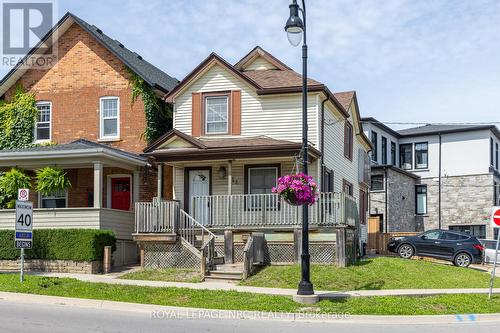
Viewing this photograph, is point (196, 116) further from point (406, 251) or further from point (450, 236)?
point (450, 236)

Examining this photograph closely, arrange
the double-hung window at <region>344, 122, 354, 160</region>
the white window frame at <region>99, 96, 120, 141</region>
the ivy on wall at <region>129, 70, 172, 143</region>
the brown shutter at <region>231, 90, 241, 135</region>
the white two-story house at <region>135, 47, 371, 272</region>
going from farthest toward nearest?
the double-hung window at <region>344, 122, 354, 160</region>, the white window frame at <region>99, 96, 120, 141</region>, the ivy on wall at <region>129, 70, 172, 143</region>, the brown shutter at <region>231, 90, 241, 135</region>, the white two-story house at <region>135, 47, 371, 272</region>

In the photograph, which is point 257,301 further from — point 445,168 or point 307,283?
point 445,168

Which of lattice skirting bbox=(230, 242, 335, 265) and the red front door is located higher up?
the red front door

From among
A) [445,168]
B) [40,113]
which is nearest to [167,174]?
[40,113]

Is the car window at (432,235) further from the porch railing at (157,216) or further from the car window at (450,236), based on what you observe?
the porch railing at (157,216)

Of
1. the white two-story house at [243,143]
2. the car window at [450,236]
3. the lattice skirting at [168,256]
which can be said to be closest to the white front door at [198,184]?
the white two-story house at [243,143]

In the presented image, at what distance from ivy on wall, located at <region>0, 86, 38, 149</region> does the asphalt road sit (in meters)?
14.2

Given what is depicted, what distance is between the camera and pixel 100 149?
880 inches

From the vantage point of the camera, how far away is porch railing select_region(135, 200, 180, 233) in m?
21.3

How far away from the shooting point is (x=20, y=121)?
27141 mm

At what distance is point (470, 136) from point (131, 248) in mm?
30403

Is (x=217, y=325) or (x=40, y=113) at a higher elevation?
(x=40, y=113)

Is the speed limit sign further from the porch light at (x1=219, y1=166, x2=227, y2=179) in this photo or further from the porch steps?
the porch light at (x1=219, y1=166, x2=227, y2=179)

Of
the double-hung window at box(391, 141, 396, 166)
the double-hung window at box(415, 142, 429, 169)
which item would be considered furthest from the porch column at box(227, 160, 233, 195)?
the double-hung window at box(415, 142, 429, 169)
